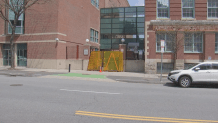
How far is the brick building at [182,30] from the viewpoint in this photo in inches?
674

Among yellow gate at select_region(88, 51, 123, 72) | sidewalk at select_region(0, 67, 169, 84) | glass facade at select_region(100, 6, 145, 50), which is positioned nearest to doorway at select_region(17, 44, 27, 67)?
sidewalk at select_region(0, 67, 169, 84)

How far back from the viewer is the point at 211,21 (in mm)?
16938

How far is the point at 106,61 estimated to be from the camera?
19891 millimetres

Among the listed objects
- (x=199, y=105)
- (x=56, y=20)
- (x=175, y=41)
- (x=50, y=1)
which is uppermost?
(x=50, y=1)

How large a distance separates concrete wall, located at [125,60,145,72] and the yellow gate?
0.80 meters

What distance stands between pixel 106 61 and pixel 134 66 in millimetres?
3102

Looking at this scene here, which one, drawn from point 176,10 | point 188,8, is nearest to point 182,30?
point 176,10

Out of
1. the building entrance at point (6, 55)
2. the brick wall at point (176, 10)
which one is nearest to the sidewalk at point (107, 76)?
the brick wall at point (176, 10)

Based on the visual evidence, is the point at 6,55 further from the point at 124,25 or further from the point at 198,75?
the point at 198,75

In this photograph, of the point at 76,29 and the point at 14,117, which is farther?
the point at 76,29

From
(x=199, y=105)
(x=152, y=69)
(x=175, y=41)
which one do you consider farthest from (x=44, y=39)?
(x=199, y=105)

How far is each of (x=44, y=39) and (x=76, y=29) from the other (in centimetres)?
627

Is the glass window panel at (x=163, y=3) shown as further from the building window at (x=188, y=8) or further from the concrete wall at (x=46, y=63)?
the concrete wall at (x=46, y=63)

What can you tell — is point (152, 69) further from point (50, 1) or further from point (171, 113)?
point (50, 1)
